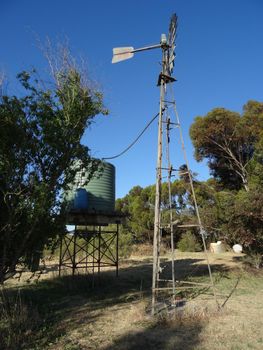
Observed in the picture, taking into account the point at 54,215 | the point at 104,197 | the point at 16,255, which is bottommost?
the point at 16,255

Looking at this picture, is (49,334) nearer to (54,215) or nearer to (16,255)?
(16,255)

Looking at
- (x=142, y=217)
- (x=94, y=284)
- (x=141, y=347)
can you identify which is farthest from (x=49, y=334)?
(x=142, y=217)

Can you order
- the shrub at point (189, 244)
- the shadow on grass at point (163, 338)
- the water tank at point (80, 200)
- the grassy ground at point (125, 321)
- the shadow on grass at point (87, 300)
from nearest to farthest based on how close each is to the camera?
1. the shadow on grass at point (163, 338)
2. the grassy ground at point (125, 321)
3. the shadow on grass at point (87, 300)
4. the water tank at point (80, 200)
5. the shrub at point (189, 244)

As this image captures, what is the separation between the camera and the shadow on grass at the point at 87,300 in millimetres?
6260

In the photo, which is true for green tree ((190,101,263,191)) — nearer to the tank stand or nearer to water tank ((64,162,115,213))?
the tank stand

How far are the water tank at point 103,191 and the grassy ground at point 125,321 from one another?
8.93 feet

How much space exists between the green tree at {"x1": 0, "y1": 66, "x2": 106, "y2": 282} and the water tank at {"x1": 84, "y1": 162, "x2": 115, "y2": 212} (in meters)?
3.86

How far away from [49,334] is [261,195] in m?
9.65

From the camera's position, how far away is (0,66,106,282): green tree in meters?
7.66

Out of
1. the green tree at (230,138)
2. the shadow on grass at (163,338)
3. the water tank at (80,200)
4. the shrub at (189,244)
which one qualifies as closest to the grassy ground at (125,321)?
the shadow on grass at (163,338)

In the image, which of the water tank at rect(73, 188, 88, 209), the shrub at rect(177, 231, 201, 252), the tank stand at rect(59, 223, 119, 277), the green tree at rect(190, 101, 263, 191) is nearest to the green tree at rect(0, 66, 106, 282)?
the tank stand at rect(59, 223, 119, 277)

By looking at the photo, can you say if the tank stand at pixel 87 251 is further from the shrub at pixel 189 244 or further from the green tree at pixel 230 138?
the green tree at pixel 230 138

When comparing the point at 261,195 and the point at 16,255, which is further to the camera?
the point at 261,195

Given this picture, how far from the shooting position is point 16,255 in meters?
7.93
